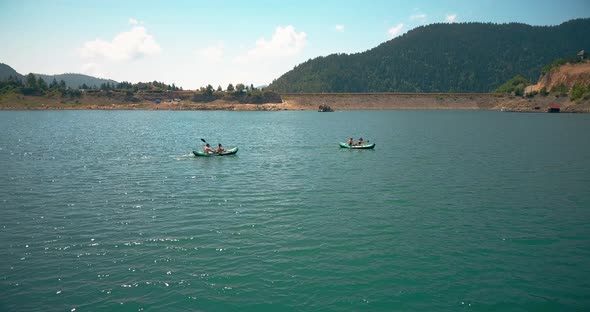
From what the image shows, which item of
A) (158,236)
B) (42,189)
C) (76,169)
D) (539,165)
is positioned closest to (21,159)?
(76,169)

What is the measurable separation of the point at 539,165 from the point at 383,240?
3993 cm

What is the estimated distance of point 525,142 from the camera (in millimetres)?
82125

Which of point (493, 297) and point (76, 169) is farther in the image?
point (76, 169)

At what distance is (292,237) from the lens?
2653cm

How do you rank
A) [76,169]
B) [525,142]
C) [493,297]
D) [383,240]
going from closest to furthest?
[493,297] < [383,240] < [76,169] < [525,142]

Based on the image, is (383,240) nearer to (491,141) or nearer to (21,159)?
(21,159)

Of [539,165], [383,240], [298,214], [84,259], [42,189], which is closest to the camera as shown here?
[84,259]

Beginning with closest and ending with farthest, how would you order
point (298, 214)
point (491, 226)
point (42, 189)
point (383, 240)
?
point (383, 240), point (491, 226), point (298, 214), point (42, 189)

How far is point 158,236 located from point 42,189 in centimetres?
1948

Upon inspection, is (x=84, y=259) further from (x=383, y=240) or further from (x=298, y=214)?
(x=383, y=240)

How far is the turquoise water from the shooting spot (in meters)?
19.4

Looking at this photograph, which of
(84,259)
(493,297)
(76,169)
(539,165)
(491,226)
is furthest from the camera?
(539,165)

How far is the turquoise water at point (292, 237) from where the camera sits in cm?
1942

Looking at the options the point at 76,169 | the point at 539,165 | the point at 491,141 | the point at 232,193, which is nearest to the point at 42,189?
the point at 76,169
